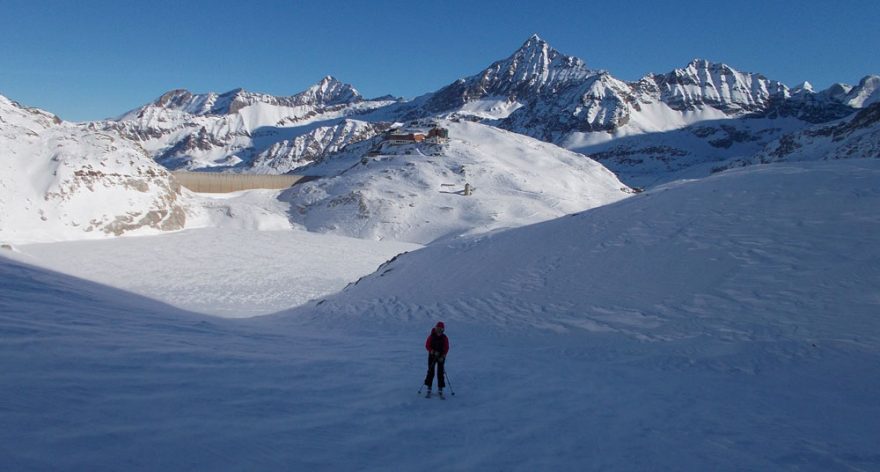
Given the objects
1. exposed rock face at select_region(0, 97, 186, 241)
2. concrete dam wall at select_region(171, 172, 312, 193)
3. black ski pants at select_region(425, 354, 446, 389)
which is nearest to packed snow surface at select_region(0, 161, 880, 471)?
black ski pants at select_region(425, 354, 446, 389)

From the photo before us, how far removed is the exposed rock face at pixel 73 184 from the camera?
108 feet

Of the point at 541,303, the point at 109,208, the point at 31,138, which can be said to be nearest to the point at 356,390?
the point at 541,303

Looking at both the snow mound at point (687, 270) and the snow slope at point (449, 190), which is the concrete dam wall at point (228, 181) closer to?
the snow slope at point (449, 190)

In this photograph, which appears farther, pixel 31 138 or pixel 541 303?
pixel 31 138

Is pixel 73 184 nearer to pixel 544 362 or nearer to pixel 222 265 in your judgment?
pixel 222 265

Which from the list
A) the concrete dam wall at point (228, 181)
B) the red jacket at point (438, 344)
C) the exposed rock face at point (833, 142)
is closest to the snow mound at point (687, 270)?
the red jacket at point (438, 344)

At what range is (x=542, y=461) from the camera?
5.62 meters

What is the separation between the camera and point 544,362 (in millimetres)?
10398

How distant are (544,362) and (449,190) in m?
47.4

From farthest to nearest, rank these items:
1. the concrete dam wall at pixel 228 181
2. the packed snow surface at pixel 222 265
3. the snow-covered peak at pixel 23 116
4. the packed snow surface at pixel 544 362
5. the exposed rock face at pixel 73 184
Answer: the concrete dam wall at pixel 228 181, the snow-covered peak at pixel 23 116, the exposed rock face at pixel 73 184, the packed snow surface at pixel 222 265, the packed snow surface at pixel 544 362

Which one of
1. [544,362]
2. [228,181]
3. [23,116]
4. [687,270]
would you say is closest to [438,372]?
[544,362]

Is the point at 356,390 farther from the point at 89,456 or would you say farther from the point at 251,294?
the point at 251,294

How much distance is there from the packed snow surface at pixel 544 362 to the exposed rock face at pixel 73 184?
2238cm

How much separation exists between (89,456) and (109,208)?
39423mm
